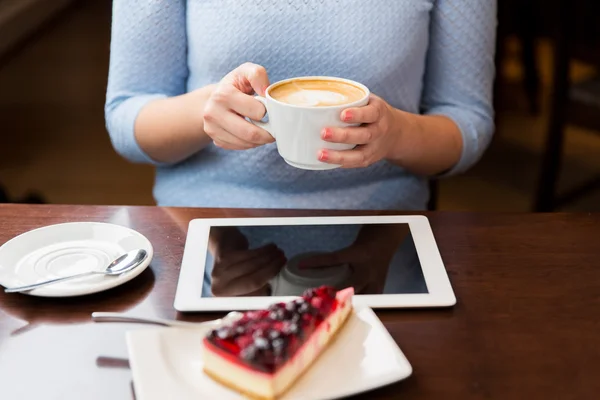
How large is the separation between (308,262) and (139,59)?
480 millimetres

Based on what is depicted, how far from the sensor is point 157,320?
69cm

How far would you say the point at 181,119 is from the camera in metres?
1.04

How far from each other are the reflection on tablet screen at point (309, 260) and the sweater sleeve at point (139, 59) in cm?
33

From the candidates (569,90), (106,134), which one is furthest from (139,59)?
(106,134)

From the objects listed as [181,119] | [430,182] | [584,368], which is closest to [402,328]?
[584,368]

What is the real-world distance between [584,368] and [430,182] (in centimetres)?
75

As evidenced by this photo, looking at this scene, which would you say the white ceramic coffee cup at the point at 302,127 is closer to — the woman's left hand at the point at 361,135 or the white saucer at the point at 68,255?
the woman's left hand at the point at 361,135

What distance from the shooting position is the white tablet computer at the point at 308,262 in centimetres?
74

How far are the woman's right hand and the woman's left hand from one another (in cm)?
10

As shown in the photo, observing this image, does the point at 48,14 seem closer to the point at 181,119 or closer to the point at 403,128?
the point at 181,119

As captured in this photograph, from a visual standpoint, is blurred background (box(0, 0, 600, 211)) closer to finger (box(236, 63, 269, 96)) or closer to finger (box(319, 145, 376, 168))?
finger (box(236, 63, 269, 96))

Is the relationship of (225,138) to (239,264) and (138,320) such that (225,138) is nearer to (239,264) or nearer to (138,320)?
(239,264)

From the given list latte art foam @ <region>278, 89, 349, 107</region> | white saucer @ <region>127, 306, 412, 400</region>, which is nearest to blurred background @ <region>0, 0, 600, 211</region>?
latte art foam @ <region>278, 89, 349, 107</region>

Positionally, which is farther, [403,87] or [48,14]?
[48,14]
